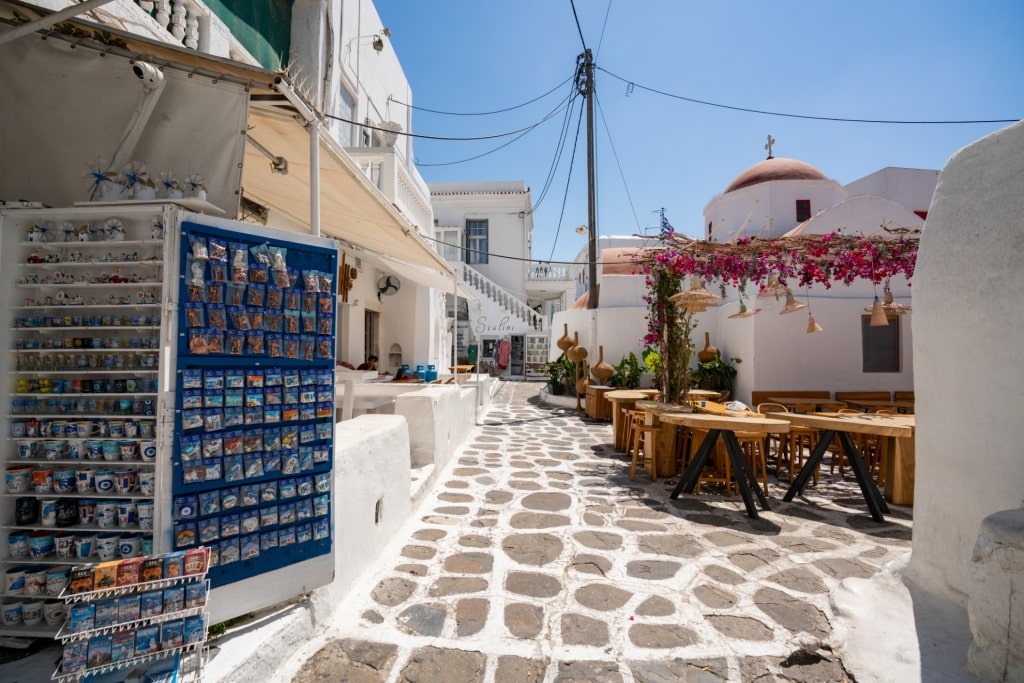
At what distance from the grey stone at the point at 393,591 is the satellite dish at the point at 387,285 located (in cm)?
896

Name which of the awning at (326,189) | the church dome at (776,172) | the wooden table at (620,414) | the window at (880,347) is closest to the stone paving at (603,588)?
the wooden table at (620,414)

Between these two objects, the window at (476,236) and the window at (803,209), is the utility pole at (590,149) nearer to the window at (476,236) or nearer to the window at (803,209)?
the window at (803,209)

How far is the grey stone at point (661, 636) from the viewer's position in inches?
114

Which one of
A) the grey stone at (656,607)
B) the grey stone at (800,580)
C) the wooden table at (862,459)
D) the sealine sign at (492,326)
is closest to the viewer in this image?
the grey stone at (656,607)

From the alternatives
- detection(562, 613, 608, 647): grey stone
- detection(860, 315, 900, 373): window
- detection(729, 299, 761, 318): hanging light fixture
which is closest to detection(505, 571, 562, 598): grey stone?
detection(562, 613, 608, 647): grey stone

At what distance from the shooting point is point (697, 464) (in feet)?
18.3

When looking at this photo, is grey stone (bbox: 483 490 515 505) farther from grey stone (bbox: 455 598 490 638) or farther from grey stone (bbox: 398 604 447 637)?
grey stone (bbox: 398 604 447 637)

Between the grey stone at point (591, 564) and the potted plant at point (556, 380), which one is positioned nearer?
the grey stone at point (591, 564)

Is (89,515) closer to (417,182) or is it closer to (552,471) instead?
(552,471)

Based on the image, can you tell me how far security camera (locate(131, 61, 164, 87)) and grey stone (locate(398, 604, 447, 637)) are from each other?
12.1ft

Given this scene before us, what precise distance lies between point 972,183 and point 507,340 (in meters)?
19.8

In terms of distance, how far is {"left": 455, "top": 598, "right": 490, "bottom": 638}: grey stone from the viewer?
2990mm

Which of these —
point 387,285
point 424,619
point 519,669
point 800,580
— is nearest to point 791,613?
point 800,580

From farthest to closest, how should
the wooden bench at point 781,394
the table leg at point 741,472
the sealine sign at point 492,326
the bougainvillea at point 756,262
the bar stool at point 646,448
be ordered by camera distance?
the sealine sign at point 492,326 → the wooden bench at point 781,394 → the bougainvillea at point 756,262 → the bar stool at point 646,448 → the table leg at point 741,472
